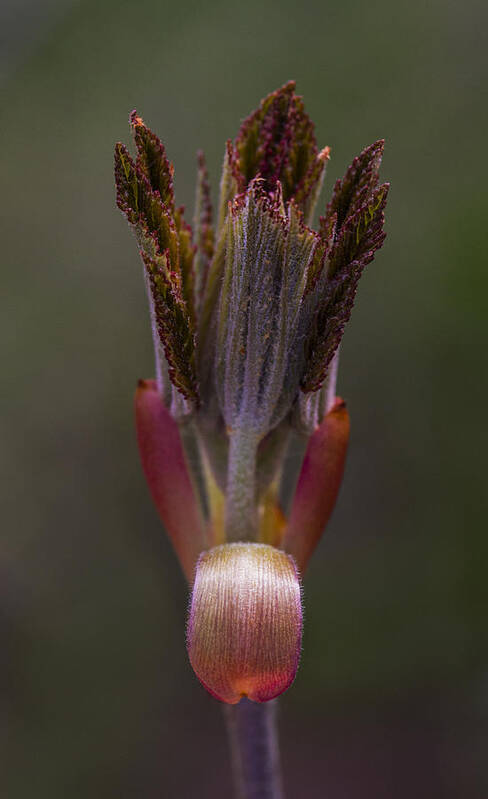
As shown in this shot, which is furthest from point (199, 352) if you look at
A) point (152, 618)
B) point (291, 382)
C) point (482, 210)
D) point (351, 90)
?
point (351, 90)

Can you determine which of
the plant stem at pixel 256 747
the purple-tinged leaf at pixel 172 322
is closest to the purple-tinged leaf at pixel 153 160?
the purple-tinged leaf at pixel 172 322

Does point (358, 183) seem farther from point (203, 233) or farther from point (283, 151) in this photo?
point (203, 233)

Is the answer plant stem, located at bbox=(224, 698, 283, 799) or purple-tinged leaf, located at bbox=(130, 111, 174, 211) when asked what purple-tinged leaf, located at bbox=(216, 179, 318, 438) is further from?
plant stem, located at bbox=(224, 698, 283, 799)

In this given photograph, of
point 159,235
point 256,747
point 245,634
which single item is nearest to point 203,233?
point 159,235

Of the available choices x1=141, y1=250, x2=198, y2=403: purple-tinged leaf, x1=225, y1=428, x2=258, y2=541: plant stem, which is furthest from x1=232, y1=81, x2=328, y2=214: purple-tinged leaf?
x1=225, y1=428, x2=258, y2=541: plant stem

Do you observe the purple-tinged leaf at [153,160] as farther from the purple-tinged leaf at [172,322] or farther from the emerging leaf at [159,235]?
the purple-tinged leaf at [172,322]

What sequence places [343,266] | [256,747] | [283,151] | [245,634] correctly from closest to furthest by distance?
[245,634] → [343,266] → [283,151] → [256,747]

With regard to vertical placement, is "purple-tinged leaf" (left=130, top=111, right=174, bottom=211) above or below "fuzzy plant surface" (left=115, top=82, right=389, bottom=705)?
above
